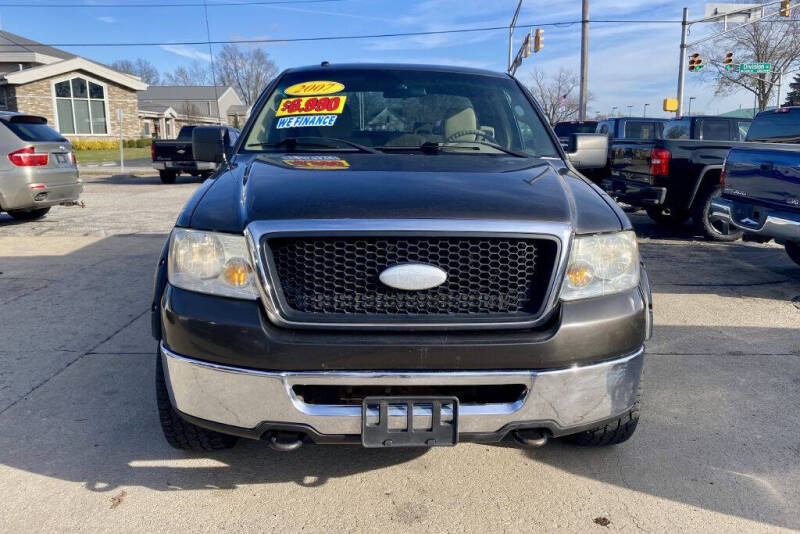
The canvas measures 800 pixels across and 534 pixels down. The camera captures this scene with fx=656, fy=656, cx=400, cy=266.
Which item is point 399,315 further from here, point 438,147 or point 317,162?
point 438,147

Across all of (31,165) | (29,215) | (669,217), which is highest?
(31,165)

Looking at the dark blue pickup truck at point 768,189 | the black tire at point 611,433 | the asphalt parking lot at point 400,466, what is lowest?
the asphalt parking lot at point 400,466

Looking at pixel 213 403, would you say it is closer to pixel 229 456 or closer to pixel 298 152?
pixel 229 456

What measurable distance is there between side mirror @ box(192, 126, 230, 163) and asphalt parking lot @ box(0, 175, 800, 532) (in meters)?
1.37

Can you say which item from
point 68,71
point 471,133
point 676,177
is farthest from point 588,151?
point 68,71

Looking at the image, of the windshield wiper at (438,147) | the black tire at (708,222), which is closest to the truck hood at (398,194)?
the windshield wiper at (438,147)

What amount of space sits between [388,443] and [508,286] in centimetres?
70

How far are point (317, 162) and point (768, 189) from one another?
4.67 metres

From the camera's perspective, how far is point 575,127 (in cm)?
1961

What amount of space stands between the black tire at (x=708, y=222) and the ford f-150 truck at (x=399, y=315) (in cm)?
705

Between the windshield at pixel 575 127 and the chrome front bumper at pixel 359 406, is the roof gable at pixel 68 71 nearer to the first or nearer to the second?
the windshield at pixel 575 127

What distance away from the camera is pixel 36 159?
9.38 meters

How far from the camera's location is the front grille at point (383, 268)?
2330mm

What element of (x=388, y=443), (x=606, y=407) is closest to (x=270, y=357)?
(x=388, y=443)
